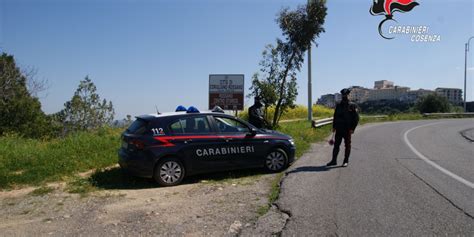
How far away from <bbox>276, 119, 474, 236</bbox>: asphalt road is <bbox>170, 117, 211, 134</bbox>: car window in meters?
1.92

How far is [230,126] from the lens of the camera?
8.65 m

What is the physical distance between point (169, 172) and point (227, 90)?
7329mm

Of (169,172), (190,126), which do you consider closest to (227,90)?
(190,126)

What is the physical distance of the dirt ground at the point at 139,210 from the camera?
5066 mm

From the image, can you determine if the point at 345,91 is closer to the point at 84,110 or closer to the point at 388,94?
the point at 84,110

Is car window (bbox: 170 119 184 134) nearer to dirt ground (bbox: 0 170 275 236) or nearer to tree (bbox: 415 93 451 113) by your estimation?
dirt ground (bbox: 0 170 275 236)

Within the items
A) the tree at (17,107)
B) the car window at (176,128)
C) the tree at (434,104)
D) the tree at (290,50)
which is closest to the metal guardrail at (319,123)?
the tree at (290,50)

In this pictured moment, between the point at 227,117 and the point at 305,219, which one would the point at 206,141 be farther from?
the point at 305,219

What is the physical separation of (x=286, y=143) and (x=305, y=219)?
397cm

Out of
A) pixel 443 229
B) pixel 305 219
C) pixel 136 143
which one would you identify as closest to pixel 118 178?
pixel 136 143

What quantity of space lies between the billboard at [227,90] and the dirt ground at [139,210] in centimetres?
710

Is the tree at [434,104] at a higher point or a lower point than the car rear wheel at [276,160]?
higher

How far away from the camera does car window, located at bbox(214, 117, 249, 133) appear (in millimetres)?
8523

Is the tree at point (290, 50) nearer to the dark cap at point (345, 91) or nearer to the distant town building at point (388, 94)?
the dark cap at point (345, 91)
